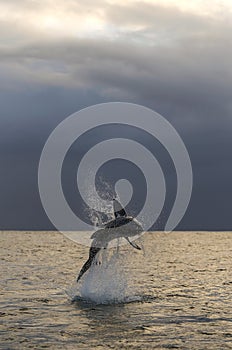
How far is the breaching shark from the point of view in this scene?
94.4 feet

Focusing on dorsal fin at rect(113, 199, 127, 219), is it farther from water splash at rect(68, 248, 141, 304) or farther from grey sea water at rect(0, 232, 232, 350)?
grey sea water at rect(0, 232, 232, 350)

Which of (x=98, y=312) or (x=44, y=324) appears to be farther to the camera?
(x=98, y=312)

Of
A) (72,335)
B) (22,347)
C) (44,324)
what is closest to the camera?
(22,347)

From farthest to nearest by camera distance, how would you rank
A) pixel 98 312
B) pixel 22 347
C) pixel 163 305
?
pixel 163 305 < pixel 98 312 < pixel 22 347

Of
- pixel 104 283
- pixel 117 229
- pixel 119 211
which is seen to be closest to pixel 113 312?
pixel 117 229

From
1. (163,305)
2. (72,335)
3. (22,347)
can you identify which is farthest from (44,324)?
(163,305)

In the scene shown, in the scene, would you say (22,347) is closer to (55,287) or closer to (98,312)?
(98,312)

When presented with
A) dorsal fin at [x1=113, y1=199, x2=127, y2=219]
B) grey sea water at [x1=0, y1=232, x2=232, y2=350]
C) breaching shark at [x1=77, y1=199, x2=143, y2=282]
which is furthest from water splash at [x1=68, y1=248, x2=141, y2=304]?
dorsal fin at [x1=113, y1=199, x2=127, y2=219]

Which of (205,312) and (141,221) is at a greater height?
(141,221)

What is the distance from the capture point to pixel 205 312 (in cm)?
2636

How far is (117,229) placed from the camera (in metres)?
29.0

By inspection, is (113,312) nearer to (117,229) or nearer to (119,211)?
(117,229)

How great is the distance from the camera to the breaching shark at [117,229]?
94.4 feet

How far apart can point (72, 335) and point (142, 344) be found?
2921 mm
